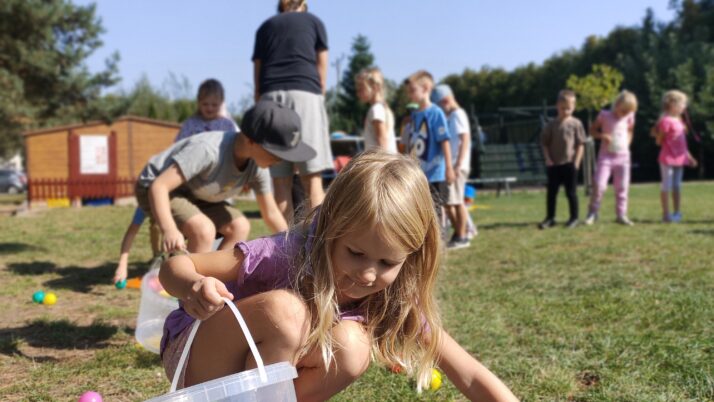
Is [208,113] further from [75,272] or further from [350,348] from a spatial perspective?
[350,348]

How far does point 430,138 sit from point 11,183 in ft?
117

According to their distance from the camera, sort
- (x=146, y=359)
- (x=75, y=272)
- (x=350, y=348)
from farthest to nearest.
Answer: (x=75, y=272), (x=146, y=359), (x=350, y=348)

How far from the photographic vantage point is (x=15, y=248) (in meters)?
6.22

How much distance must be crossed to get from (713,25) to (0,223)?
84.2 ft

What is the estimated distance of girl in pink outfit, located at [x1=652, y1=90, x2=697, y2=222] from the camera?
7906 millimetres

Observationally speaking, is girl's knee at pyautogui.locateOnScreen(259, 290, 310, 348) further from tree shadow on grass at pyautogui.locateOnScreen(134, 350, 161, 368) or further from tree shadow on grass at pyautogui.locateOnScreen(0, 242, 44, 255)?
tree shadow on grass at pyautogui.locateOnScreen(0, 242, 44, 255)

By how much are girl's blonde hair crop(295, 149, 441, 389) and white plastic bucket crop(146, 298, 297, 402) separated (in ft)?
1.05

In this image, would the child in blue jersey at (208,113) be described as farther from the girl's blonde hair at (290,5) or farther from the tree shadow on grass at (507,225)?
the tree shadow on grass at (507,225)

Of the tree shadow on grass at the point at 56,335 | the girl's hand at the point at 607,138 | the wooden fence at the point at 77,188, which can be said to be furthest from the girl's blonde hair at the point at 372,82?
the wooden fence at the point at 77,188

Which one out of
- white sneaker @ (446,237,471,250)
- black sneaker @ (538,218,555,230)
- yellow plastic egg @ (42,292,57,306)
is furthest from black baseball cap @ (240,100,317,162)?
black sneaker @ (538,218,555,230)

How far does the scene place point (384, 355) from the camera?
1.96m

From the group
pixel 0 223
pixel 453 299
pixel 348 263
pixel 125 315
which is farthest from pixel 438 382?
pixel 0 223

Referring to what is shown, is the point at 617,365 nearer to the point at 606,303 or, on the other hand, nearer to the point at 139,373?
the point at 606,303

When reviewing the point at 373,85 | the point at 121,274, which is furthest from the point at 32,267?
the point at 373,85
